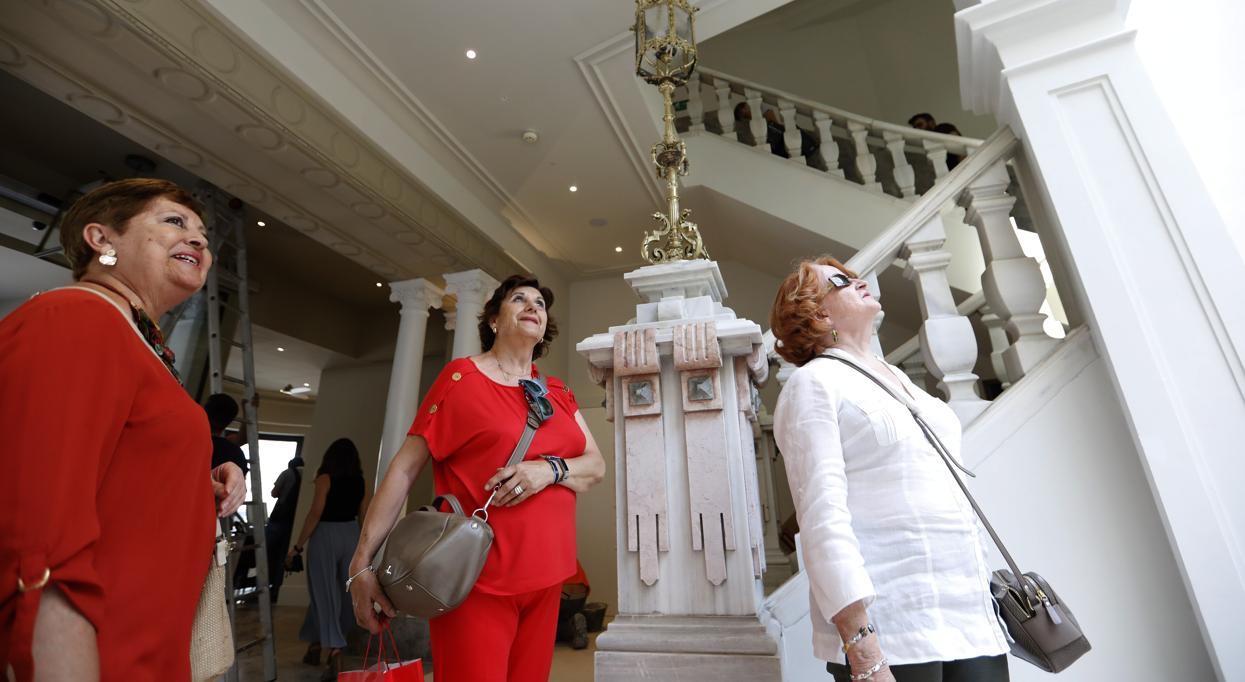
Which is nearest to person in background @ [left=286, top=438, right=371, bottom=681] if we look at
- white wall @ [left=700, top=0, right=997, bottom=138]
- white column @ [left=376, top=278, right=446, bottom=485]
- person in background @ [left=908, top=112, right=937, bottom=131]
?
white column @ [left=376, top=278, right=446, bottom=485]

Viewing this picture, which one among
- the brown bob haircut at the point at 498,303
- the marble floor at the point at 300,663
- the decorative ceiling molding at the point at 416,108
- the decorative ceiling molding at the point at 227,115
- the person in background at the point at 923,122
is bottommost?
the marble floor at the point at 300,663

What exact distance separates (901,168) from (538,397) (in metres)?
4.42

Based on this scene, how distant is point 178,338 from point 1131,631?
21.6 ft

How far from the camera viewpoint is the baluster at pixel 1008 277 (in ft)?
5.48

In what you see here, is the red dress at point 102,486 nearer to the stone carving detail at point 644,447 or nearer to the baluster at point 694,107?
the stone carving detail at point 644,447

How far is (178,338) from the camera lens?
5230 mm

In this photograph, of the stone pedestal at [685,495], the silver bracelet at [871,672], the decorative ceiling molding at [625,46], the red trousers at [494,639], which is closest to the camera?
the silver bracelet at [871,672]

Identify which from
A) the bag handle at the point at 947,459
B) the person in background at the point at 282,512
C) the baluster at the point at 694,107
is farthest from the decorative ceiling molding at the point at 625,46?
the person in background at the point at 282,512

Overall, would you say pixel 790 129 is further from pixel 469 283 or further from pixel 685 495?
pixel 685 495

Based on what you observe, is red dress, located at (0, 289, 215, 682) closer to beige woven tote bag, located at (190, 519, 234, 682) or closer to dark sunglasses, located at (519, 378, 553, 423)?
beige woven tote bag, located at (190, 519, 234, 682)

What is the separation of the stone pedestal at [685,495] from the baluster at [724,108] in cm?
476

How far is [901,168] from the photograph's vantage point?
15.5 feet

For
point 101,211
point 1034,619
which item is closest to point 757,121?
point 1034,619

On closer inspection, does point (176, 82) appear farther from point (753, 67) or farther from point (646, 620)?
point (753, 67)
